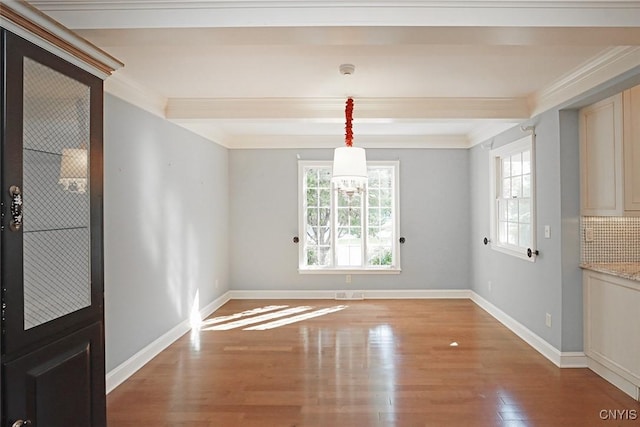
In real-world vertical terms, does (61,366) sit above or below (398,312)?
above

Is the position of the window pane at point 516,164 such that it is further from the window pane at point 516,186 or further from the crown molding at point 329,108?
the crown molding at point 329,108

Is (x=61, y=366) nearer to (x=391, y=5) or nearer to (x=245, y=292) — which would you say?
(x=391, y=5)

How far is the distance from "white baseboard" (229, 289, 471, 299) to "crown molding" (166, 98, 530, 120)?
10.2 feet

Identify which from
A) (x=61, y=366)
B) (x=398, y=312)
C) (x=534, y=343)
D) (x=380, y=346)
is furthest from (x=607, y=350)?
(x=61, y=366)

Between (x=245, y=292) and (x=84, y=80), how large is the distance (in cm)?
481

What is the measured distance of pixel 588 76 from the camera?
3.05 meters

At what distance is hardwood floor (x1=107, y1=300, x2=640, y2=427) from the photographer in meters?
2.68

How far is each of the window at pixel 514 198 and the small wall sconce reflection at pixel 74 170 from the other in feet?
13.1

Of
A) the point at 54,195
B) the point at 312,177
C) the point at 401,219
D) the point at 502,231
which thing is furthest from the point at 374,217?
the point at 54,195

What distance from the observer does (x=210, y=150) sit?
538 cm

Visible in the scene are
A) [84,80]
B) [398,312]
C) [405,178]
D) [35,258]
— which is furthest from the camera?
[405,178]

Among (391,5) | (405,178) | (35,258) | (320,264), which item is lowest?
(320,264)

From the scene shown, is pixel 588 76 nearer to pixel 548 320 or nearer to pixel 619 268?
pixel 619 268

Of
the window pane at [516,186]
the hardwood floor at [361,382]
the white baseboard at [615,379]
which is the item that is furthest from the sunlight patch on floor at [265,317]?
the white baseboard at [615,379]
